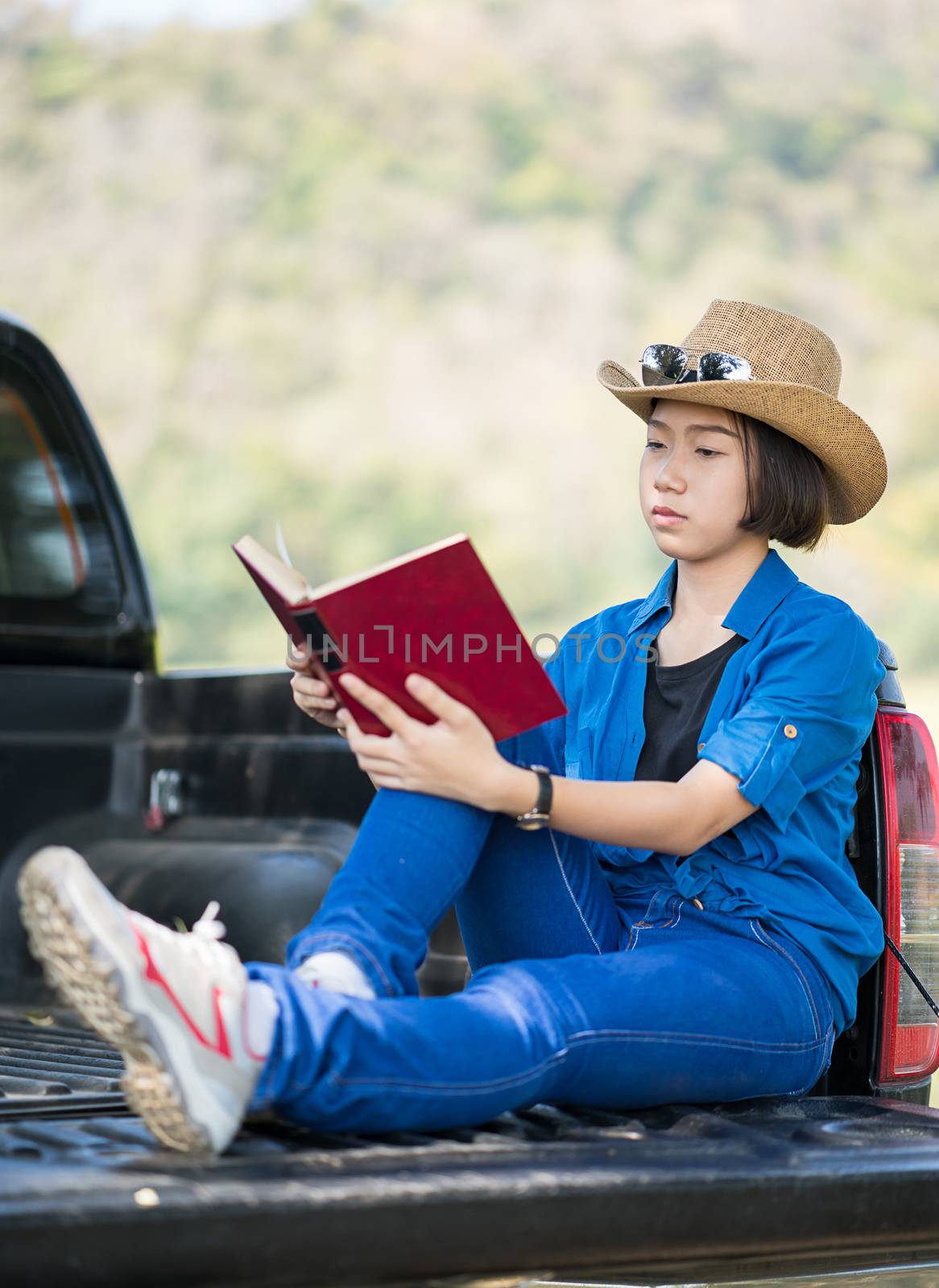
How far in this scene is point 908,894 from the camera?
2496 millimetres

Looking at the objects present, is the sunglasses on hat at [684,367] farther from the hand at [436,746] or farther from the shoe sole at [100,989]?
the shoe sole at [100,989]

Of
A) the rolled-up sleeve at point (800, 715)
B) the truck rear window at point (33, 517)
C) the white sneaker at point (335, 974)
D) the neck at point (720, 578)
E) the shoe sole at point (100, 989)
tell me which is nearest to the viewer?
the shoe sole at point (100, 989)

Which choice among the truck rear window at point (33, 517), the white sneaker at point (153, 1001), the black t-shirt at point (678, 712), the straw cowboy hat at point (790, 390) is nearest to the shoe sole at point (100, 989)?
the white sneaker at point (153, 1001)

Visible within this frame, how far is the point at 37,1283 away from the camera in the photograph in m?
1.50

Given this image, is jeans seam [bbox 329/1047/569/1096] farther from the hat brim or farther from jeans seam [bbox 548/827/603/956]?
the hat brim

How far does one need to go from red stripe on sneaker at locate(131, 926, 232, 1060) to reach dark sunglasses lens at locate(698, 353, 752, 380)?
1.26 meters

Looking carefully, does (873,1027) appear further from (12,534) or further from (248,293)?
(248,293)

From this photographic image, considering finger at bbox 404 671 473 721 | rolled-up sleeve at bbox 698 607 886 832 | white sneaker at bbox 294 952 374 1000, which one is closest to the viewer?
white sneaker at bbox 294 952 374 1000

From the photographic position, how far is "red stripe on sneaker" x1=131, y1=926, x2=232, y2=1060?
174 centimetres

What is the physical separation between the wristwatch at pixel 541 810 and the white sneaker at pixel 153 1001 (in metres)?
0.53

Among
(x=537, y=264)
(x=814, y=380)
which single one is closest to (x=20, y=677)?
(x=814, y=380)

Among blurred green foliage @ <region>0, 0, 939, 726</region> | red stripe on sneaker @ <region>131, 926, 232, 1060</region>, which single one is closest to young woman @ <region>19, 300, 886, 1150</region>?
red stripe on sneaker @ <region>131, 926, 232, 1060</region>

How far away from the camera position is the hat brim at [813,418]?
8.04 ft

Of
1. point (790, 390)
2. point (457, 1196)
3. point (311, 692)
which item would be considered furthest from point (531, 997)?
point (790, 390)
